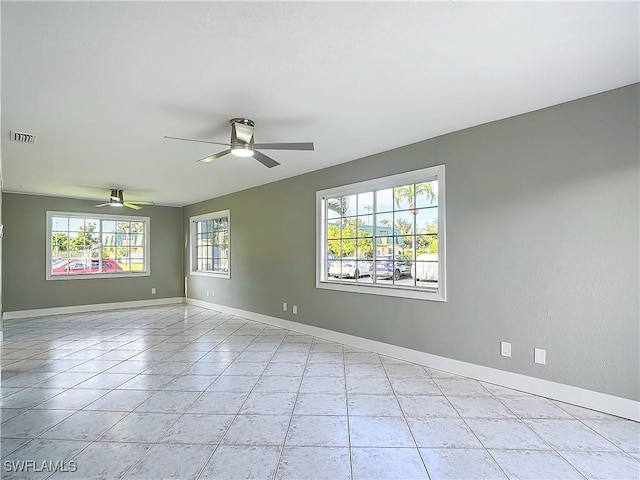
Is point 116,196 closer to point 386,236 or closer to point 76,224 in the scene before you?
point 76,224

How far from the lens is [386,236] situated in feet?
14.1

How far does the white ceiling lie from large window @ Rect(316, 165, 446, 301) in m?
0.70

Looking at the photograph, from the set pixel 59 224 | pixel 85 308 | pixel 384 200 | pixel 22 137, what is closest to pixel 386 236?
pixel 384 200

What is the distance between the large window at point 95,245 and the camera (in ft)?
23.6

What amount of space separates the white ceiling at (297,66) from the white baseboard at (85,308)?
4.58m

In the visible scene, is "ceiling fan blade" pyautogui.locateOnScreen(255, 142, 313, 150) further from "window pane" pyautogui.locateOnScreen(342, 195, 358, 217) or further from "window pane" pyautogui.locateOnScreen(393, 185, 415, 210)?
"window pane" pyautogui.locateOnScreen(342, 195, 358, 217)

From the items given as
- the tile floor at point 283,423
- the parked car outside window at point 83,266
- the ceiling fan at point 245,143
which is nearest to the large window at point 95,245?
the parked car outside window at point 83,266

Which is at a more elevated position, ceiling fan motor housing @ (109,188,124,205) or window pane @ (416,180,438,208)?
ceiling fan motor housing @ (109,188,124,205)

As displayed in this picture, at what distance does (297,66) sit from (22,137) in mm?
3212

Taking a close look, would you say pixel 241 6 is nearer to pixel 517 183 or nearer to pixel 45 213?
pixel 517 183

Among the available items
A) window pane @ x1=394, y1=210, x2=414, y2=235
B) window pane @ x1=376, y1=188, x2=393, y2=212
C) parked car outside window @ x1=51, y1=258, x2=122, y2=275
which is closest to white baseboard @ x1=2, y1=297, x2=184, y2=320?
parked car outside window @ x1=51, y1=258, x2=122, y2=275

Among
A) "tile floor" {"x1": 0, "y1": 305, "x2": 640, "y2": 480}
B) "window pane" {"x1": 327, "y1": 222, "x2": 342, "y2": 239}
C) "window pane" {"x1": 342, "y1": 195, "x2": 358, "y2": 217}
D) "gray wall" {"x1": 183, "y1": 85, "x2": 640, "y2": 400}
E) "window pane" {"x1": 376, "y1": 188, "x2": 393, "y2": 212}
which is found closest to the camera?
"tile floor" {"x1": 0, "y1": 305, "x2": 640, "y2": 480}

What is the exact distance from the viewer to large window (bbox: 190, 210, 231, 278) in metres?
7.41

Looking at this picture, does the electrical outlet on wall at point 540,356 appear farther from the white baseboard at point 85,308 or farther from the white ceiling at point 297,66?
the white baseboard at point 85,308
